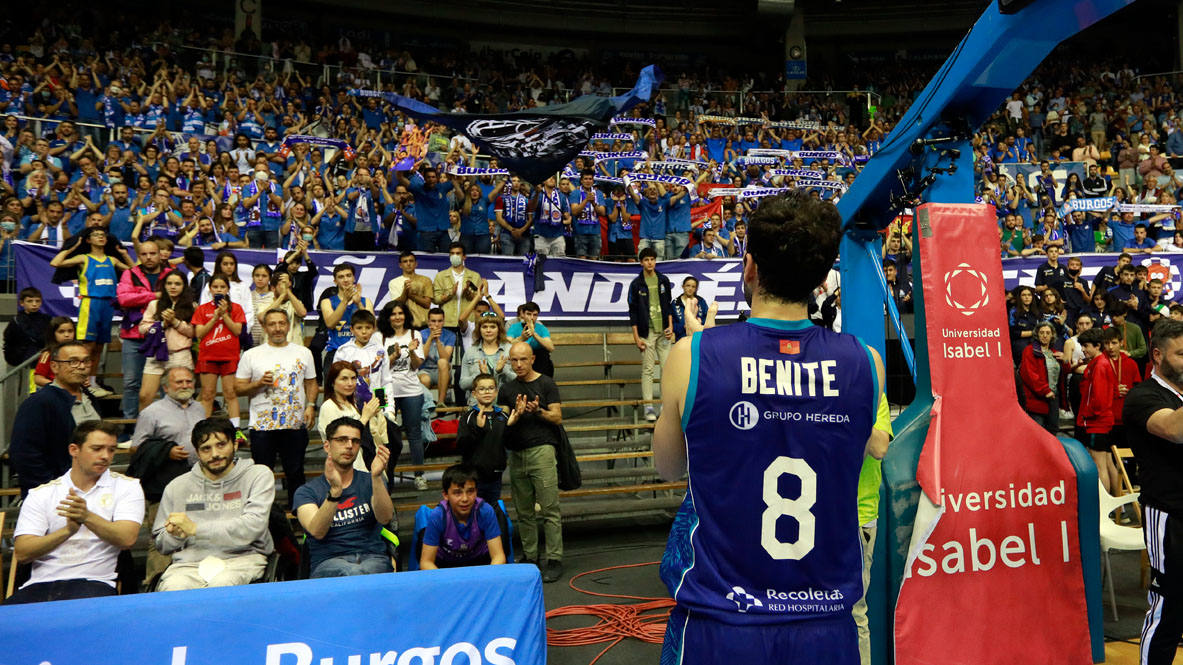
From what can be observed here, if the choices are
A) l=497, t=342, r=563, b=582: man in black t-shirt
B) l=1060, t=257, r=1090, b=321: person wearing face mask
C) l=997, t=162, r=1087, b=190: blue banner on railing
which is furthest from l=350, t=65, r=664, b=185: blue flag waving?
l=997, t=162, r=1087, b=190: blue banner on railing

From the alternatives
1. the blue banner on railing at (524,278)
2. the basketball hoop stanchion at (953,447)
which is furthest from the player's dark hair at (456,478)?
the blue banner on railing at (524,278)

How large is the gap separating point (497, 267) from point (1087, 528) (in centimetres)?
860

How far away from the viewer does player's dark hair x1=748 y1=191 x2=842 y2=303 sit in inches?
90.4

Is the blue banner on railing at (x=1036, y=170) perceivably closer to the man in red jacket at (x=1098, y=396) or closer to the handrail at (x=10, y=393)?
the man in red jacket at (x=1098, y=396)

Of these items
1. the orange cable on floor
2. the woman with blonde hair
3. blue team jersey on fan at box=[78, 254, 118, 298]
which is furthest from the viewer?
the woman with blonde hair

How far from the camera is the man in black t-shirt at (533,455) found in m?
7.77

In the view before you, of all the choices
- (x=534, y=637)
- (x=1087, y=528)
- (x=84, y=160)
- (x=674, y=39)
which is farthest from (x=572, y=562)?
(x=674, y=39)

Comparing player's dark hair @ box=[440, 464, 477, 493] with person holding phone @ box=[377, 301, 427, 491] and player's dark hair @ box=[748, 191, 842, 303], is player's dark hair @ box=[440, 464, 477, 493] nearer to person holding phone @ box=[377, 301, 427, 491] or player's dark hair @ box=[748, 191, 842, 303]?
person holding phone @ box=[377, 301, 427, 491]

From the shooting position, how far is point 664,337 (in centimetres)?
1118

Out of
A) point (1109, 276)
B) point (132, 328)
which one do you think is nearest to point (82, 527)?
point (132, 328)

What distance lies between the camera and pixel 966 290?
16.3ft

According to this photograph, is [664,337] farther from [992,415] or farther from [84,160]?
[84,160]

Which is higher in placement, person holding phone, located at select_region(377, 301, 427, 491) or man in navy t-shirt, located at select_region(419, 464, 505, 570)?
person holding phone, located at select_region(377, 301, 427, 491)

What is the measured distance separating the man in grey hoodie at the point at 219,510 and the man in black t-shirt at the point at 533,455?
265cm
